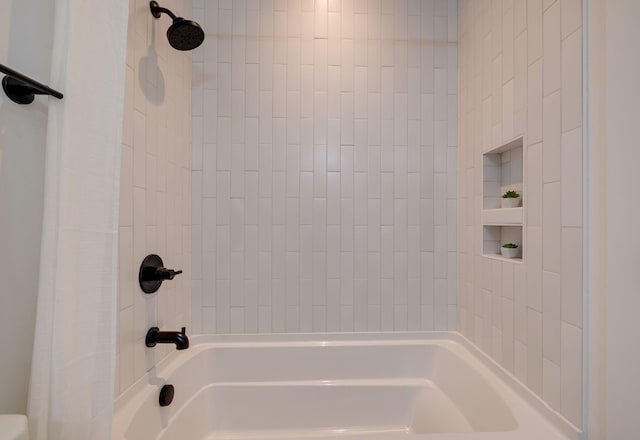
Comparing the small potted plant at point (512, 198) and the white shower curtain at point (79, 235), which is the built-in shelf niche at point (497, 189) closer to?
the small potted plant at point (512, 198)

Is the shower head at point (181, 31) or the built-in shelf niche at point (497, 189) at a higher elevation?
the shower head at point (181, 31)

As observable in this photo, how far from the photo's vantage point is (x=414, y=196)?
1.44 metres

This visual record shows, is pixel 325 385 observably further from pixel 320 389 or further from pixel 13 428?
pixel 13 428

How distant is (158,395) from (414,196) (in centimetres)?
135

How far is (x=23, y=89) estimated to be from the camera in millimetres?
493

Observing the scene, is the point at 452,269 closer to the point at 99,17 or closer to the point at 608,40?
the point at 608,40

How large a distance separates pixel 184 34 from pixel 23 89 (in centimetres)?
72

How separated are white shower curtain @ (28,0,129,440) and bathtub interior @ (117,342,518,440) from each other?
27.5 inches

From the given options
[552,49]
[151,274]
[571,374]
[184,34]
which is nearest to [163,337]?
[151,274]

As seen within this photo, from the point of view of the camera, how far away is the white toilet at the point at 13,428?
39cm

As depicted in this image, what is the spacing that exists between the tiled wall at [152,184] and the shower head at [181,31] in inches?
1.3

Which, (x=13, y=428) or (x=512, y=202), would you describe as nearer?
(x=13, y=428)

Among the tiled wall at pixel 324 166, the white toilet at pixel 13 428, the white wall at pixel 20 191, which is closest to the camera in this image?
the white toilet at pixel 13 428

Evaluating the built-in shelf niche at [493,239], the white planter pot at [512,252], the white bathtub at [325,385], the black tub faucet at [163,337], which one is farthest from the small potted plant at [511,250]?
the black tub faucet at [163,337]
